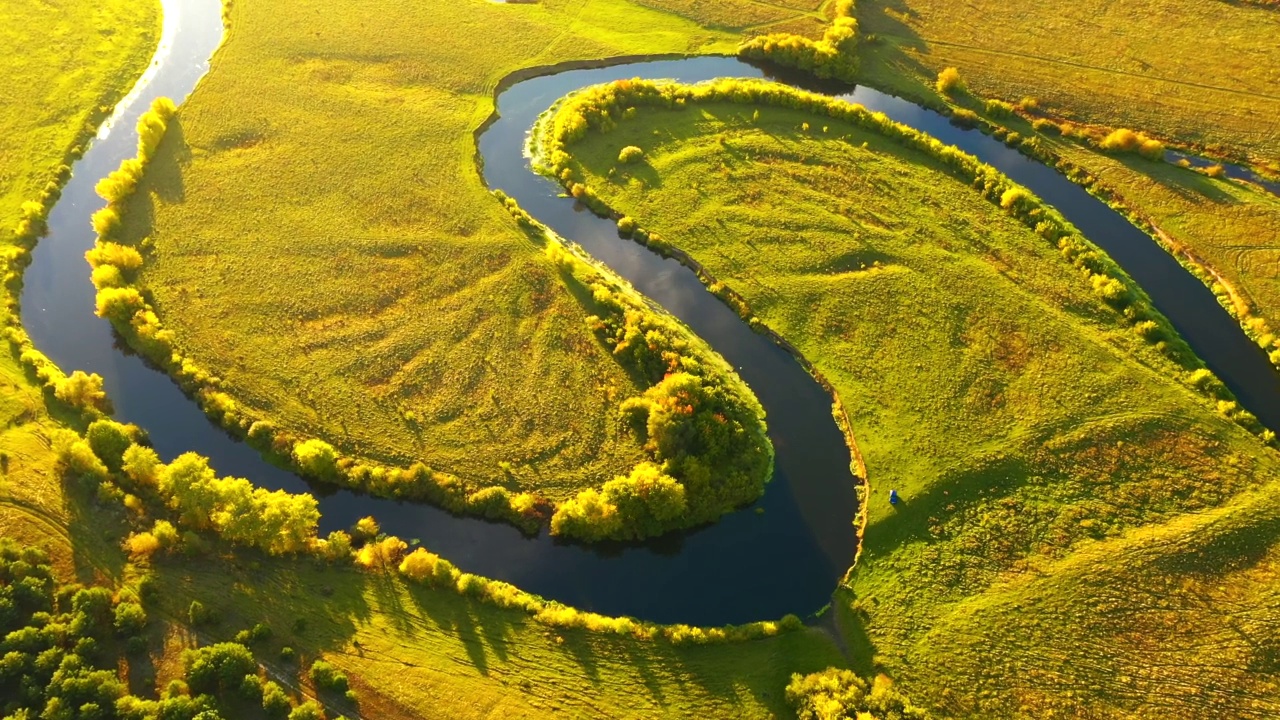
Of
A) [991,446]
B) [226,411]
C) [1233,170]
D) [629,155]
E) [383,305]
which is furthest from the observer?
[629,155]

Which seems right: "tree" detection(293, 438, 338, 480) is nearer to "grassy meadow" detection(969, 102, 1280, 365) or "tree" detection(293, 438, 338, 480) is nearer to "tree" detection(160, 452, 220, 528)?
"tree" detection(160, 452, 220, 528)

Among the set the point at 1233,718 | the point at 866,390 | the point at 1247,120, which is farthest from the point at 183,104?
the point at 1247,120

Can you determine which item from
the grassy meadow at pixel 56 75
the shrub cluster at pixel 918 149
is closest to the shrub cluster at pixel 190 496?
the grassy meadow at pixel 56 75

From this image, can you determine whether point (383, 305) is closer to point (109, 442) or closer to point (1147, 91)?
point (109, 442)

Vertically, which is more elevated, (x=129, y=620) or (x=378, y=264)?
(x=378, y=264)

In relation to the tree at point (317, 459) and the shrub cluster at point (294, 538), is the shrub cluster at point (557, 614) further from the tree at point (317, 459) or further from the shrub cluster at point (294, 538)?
the tree at point (317, 459)

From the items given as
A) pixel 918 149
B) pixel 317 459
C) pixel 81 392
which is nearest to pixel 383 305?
pixel 317 459

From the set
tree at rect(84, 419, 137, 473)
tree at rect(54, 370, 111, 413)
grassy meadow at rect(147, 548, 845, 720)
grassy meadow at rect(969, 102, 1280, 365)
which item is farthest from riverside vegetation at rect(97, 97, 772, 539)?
grassy meadow at rect(969, 102, 1280, 365)
